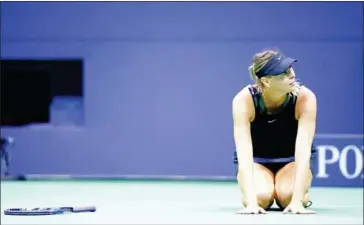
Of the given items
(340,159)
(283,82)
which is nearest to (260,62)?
(283,82)

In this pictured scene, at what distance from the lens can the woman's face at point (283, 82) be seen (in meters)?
3.97

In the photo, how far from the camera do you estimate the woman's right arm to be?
401cm

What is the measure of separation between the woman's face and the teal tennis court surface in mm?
618

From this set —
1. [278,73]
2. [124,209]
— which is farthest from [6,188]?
[278,73]

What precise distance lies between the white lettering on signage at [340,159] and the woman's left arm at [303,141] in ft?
9.72

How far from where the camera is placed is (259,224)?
11.7 feet

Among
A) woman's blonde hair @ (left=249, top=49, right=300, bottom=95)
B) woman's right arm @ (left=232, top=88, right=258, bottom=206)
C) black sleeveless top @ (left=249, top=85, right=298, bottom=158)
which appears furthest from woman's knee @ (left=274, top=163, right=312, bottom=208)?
woman's blonde hair @ (left=249, top=49, right=300, bottom=95)

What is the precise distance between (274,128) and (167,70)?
12.2 feet

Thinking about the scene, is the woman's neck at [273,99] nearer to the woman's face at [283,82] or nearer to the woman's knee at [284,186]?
the woman's face at [283,82]

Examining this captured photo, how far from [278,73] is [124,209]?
133 cm

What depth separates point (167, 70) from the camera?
790 centimetres

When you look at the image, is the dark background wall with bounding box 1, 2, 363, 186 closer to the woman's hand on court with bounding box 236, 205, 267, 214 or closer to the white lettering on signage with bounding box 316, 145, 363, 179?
the white lettering on signage with bounding box 316, 145, 363, 179

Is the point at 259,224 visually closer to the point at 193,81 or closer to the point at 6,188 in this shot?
the point at 6,188

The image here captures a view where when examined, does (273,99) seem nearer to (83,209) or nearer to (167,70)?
(83,209)
